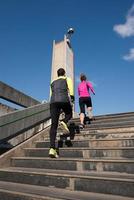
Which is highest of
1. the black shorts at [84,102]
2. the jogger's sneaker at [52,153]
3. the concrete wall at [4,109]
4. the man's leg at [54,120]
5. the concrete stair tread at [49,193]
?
the black shorts at [84,102]

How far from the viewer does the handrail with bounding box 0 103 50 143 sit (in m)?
5.28

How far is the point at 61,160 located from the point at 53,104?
1118 millimetres

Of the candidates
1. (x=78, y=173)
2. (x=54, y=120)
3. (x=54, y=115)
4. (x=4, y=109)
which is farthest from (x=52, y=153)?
(x=4, y=109)

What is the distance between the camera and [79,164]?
4.16m

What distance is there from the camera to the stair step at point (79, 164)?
12.2 ft

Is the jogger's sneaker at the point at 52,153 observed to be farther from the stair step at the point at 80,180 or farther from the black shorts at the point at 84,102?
the black shorts at the point at 84,102

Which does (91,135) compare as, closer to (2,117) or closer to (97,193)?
(2,117)

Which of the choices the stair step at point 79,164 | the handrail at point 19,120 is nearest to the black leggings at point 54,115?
the stair step at point 79,164

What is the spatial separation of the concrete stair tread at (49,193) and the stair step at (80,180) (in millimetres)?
88

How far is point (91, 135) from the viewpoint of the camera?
567cm

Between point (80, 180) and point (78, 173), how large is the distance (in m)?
0.39

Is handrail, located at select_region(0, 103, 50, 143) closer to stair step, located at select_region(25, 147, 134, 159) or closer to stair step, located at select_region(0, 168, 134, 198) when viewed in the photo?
stair step, located at select_region(25, 147, 134, 159)

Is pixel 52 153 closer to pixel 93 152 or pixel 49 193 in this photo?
pixel 93 152

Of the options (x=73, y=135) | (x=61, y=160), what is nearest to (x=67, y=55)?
(x=73, y=135)
